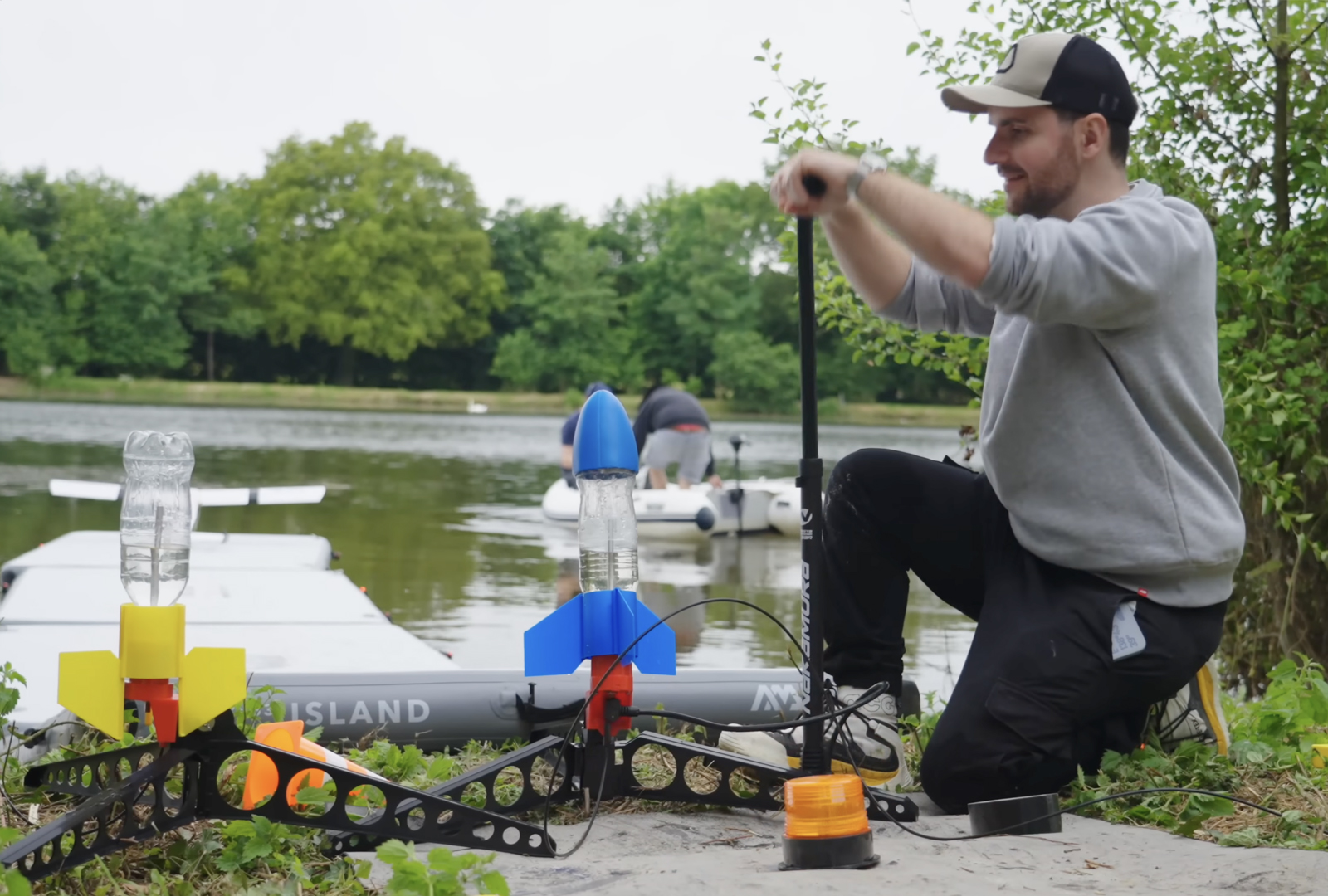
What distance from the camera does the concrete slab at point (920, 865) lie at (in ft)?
7.77

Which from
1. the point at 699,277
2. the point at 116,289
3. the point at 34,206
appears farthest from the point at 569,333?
the point at 34,206

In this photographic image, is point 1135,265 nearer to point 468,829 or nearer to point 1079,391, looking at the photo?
point 1079,391

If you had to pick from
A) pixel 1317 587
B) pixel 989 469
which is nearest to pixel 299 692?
pixel 989 469

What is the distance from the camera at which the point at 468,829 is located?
8.55ft

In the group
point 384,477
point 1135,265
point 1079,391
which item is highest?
point 1135,265

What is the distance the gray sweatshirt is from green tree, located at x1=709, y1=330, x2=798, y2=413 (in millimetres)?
72716

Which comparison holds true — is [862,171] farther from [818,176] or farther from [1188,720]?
[1188,720]

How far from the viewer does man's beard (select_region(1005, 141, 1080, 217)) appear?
3098 millimetres

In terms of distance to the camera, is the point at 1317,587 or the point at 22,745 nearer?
the point at 22,745

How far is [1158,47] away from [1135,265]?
3314mm

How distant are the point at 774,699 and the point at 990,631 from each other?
121 centimetres

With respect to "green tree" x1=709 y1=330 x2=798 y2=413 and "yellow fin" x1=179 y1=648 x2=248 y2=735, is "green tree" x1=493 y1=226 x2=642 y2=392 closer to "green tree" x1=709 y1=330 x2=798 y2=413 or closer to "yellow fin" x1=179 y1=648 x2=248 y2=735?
"green tree" x1=709 y1=330 x2=798 y2=413

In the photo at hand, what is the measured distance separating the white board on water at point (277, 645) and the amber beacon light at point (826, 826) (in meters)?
2.67

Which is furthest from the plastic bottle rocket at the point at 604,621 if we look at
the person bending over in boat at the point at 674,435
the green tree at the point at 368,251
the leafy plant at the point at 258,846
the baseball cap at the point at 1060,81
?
the green tree at the point at 368,251
